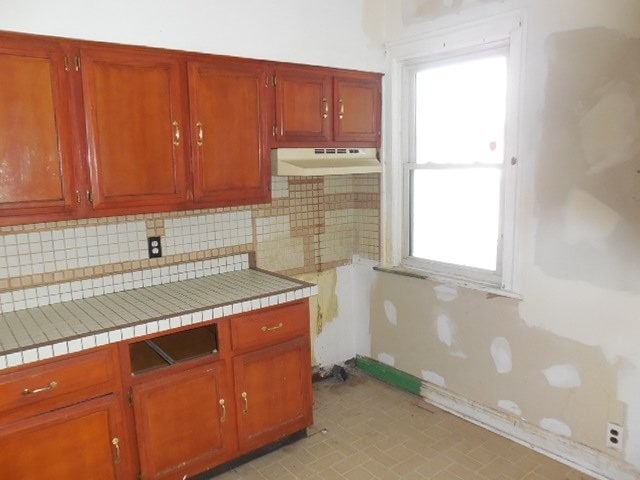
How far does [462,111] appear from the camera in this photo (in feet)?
10.2

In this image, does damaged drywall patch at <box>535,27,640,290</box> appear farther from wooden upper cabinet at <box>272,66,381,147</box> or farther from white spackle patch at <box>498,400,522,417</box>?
wooden upper cabinet at <box>272,66,381,147</box>

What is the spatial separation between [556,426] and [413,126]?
2022 millimetres

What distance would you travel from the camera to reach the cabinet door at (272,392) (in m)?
2.68

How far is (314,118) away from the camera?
308 cm

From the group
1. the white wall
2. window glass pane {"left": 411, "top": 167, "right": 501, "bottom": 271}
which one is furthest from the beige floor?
the white wall

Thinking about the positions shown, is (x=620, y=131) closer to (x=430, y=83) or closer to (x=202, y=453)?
(x=430, y=83)

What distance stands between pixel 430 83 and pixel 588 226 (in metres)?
1.39

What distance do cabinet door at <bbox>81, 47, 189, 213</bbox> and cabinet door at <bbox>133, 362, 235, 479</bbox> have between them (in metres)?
0.88

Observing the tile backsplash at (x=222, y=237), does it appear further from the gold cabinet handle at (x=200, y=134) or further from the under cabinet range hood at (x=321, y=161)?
the gold cabinet handle at (x=200, y=134)

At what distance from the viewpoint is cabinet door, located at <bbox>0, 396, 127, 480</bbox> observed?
203cm

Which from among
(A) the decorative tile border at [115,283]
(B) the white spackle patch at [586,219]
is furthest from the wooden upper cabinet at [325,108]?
(B) the white spackle patch at [586,219]

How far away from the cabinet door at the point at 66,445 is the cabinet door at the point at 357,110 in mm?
2042

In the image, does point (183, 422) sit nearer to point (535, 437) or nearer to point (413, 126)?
point (535, 437)

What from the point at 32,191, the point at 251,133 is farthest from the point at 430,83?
the point at 32,191
